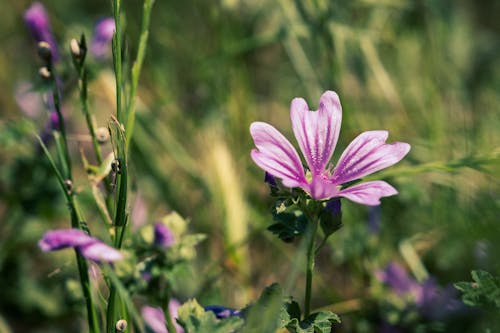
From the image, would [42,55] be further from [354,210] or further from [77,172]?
[77,172]

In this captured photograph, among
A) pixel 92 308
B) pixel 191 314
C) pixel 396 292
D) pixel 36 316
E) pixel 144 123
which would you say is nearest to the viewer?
pixel 191 314

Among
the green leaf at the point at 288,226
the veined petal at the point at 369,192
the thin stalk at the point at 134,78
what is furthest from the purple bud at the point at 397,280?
the thin stalk at the point at 134,78

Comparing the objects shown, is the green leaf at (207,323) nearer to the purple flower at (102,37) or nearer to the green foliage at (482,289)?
the green foliage at (482,289)

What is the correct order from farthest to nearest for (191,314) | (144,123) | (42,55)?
(144,123), (42,55), (191,314)

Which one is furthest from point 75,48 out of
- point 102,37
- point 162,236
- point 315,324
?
point 315,324

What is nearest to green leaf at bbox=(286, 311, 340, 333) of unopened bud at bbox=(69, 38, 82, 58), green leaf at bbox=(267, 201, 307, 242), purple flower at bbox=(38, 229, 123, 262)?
green leaf at bbox=(267, 201, 307, 242)

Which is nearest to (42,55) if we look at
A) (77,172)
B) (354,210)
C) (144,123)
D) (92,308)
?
(92,308)

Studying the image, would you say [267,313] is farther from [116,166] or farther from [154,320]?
[154,320]
